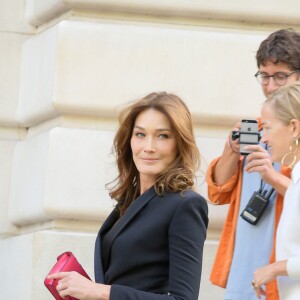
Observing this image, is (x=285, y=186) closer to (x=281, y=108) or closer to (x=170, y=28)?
(x=281, y=108)

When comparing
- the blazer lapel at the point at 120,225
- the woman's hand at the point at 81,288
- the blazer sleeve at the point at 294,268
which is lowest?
the woman's hand at the point at 81,288

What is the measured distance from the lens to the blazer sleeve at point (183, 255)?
Result: 13.2ft

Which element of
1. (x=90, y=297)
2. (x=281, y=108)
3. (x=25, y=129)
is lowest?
(x=90, y=297)

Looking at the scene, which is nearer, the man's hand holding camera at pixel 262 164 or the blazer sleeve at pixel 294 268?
the blazer sleeve at pixel 294 268

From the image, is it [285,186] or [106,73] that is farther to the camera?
[106,73]

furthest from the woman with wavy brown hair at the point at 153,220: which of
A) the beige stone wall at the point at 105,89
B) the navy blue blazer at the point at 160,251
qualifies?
the beige stone wall at the point at 105,89

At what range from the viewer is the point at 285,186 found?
460cm

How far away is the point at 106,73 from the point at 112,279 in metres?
1.74

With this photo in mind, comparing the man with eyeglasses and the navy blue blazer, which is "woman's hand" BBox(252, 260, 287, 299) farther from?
the man with eyeglasses

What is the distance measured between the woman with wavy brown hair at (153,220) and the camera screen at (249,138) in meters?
0.47

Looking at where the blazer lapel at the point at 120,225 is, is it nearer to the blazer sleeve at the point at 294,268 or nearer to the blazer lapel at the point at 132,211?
the blazer lapel at the point at 132,211

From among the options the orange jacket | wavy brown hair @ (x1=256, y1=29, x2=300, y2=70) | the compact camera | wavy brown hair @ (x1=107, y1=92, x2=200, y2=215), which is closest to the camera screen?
the compact camera

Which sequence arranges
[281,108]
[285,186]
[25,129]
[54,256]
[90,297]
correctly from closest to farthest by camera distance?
[90,297], [281,108], [285,186], [54,256], [25,129]

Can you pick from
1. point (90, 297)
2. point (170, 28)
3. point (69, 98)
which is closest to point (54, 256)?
point (69, 98)
